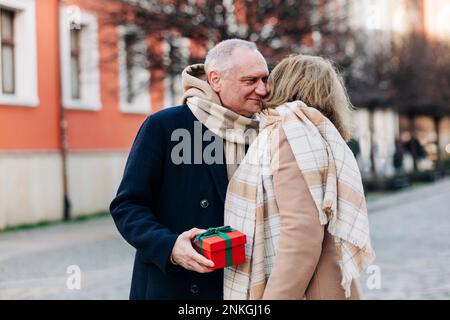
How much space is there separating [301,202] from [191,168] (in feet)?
1.79

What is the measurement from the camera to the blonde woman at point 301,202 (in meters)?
2.45

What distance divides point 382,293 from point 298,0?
7.02 m

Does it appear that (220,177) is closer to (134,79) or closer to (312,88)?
(312,88)

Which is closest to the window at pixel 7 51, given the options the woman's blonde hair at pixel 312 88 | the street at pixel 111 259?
the street at pixel 111 259

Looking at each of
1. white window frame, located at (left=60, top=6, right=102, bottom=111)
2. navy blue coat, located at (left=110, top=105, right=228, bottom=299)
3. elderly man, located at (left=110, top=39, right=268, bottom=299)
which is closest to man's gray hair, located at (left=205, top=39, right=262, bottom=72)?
elderly man, located at (left=110, top=39, right=268, bottom=299)

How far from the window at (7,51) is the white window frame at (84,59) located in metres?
1.24

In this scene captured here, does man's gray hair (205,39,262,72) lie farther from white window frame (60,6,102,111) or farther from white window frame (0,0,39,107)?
white window frame (60,6,102,111)

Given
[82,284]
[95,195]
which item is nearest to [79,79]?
[95,195]

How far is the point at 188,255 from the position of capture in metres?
2.56

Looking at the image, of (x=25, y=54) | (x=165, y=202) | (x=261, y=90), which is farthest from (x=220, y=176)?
(x=25, y=54)

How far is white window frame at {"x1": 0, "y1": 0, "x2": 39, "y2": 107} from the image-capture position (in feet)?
48.6

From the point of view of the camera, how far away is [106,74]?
17.1 meters
